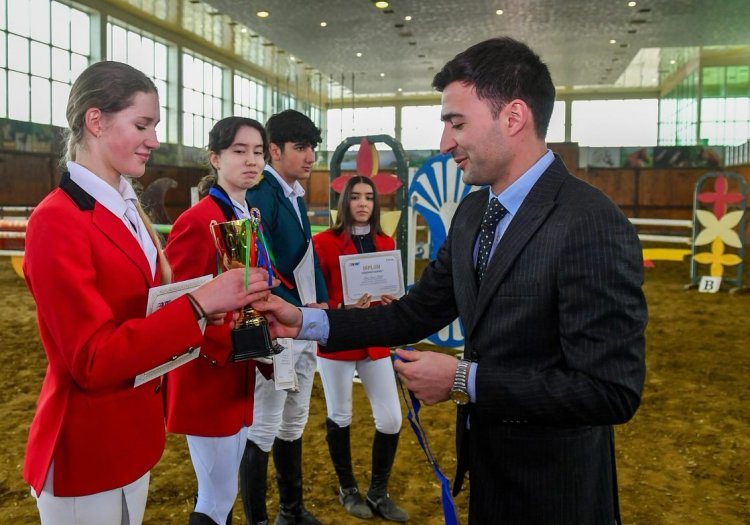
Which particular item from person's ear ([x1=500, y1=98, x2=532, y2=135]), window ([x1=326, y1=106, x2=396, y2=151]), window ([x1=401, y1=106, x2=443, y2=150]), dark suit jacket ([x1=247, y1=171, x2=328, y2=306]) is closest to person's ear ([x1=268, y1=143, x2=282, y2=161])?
dark suit jacket ([x1=247, y1=171, x2=328, y2=306])

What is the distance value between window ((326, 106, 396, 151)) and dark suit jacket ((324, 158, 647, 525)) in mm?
31052

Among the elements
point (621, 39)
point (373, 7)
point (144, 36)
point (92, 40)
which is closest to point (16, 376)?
point (373, 7)

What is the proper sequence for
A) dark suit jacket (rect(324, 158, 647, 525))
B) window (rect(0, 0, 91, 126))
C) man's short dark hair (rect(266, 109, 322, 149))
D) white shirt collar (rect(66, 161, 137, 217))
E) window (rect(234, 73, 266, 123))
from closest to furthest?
dark suit jacket (rect(324, 158, 647, 525)) < white shirt collar (rect(66, 161, 137, 217)) < man's short dark hair (rect(266, 109, 322, 149)) < window (rect(0, 0, 91, 126)) < window (rect(234, 73, 266, 123))

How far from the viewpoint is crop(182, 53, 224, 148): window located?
2309 cm

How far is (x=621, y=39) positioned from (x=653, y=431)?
1806cm

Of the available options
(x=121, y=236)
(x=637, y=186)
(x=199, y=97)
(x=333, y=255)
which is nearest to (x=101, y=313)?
(x=121, y=236)

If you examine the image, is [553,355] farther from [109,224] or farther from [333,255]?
[333,255]

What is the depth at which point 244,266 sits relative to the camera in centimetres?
160

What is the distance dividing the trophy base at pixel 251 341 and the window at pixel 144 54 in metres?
18.3

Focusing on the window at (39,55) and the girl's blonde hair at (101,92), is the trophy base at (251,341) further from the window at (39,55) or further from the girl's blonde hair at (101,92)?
the window at (39,55)

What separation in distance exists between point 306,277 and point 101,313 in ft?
4.73

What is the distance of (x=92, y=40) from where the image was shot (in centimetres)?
1844

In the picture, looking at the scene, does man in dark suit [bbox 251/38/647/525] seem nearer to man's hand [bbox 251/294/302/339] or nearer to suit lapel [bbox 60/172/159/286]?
man's hand [bbox 251/294/302/339]

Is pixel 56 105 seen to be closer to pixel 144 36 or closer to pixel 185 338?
pixel 144 36
